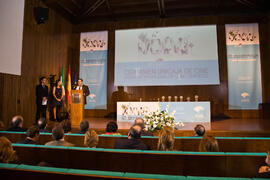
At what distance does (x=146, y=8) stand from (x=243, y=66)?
4.46 metres

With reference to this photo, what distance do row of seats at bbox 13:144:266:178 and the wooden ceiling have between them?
6.86 m

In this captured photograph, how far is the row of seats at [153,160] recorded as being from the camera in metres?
1.59

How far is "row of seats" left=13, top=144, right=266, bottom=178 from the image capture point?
1586 mm

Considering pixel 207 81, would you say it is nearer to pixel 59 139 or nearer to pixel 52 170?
pixel 59 139

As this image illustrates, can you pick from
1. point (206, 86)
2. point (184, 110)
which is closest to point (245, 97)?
point (206, 86)

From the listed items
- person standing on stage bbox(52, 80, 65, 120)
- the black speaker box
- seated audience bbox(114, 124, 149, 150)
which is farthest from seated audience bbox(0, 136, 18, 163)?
the black speaker box

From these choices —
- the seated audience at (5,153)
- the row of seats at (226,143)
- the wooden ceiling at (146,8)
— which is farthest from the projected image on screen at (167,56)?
the seated audience at (5,153)

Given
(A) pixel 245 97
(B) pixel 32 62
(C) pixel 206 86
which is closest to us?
(B) pixel 32 62

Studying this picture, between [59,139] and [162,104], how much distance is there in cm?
442

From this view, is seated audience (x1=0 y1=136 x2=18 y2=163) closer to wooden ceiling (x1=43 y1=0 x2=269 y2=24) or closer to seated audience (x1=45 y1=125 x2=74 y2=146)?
seated audience (x1=45 y1=125 x2=74 y2=146)

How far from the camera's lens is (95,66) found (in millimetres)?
8367

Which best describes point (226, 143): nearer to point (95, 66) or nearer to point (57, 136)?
point (57, 136)

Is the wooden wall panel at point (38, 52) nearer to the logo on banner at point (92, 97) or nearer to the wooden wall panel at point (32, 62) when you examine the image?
the wooden wall panel at point (32, 62)

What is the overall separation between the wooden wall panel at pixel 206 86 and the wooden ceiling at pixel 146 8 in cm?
29
